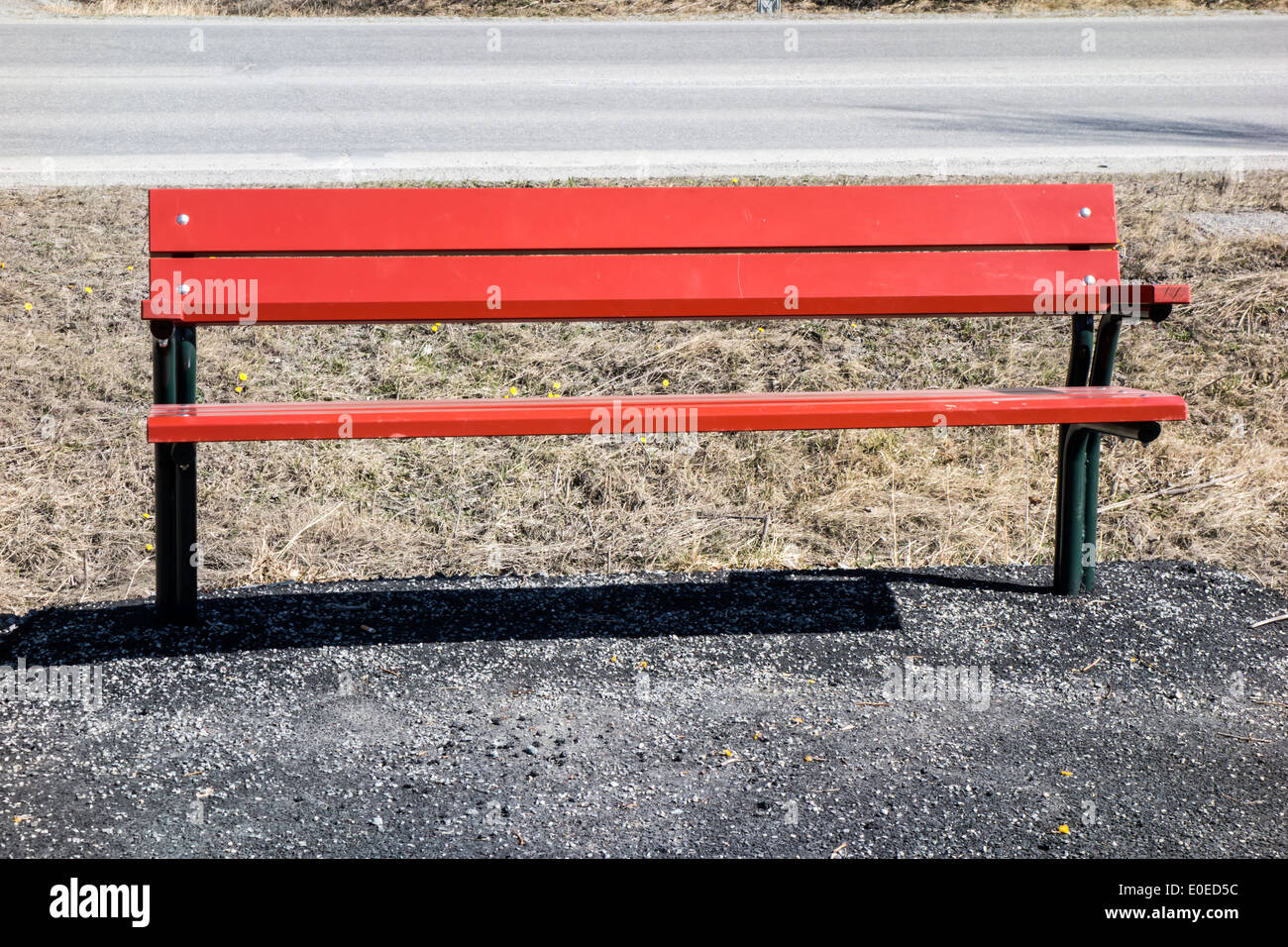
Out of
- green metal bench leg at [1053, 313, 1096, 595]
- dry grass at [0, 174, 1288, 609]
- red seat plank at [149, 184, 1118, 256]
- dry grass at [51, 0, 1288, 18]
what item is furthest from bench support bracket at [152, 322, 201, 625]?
dry grass at [51, 0, 1288, 18]

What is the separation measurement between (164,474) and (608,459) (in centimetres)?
159

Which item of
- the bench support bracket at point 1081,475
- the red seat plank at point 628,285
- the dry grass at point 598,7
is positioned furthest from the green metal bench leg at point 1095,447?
the dry grass at point 598,7

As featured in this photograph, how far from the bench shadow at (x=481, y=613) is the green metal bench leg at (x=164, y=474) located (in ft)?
0.55

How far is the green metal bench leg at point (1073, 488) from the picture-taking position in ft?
10.2

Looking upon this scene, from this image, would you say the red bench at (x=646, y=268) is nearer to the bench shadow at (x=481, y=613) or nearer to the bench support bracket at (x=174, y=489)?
the bench support bracket at (x=174, y=489)

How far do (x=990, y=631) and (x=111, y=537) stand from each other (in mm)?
2644

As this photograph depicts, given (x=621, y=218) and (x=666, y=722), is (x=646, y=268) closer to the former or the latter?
(x=621, y=218)

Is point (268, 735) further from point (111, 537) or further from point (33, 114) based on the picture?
point (33, 114)

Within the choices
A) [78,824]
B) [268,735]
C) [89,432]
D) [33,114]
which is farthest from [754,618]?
[33,114]

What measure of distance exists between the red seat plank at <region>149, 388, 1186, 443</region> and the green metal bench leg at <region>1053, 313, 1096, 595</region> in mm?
362

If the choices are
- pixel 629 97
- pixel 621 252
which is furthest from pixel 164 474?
pixel 629 97

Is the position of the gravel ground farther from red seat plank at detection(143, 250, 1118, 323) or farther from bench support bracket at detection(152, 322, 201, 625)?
red seat plank at detection(143, 250, 1118, 323)

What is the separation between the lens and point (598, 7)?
455 inches

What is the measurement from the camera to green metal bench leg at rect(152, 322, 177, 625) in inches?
111
